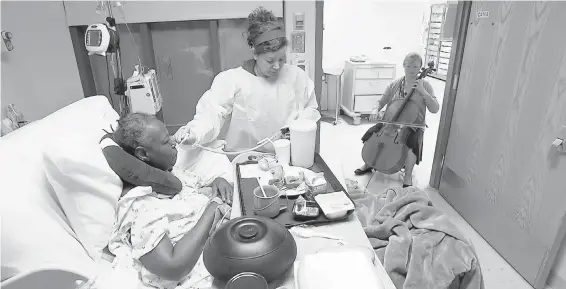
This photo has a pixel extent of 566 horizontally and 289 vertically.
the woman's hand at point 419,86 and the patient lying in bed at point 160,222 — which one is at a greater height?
the woman's hand at point 419,86

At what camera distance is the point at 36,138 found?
1097 mm

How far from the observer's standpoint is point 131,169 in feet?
3.58

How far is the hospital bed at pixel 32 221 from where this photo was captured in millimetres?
834

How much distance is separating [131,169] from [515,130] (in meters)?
1.95

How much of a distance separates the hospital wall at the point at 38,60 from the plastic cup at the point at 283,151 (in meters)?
2.18

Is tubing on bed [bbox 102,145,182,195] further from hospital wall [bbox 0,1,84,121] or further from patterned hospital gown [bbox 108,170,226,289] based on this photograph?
hospital wall [bbox 0,1,84,121]

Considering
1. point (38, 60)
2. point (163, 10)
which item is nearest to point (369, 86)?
point (163, 10)

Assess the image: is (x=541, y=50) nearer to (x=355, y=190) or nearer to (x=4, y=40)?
(x=355, y=190)

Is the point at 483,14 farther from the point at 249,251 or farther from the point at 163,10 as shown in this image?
the point at 163,10

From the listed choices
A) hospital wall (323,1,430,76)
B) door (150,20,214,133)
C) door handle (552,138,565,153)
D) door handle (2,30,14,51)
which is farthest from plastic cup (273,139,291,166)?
hospital wall (323,1,430,76)

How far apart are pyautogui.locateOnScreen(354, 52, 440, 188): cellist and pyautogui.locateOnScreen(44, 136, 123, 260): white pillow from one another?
203 cm

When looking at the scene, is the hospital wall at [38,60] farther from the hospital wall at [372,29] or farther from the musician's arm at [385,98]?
the hospital wall at [372,29]

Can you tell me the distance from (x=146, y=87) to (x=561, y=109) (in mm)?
2354

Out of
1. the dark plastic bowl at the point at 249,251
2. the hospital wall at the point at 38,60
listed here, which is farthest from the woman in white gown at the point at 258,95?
the hospital wall at the point at 38,60
